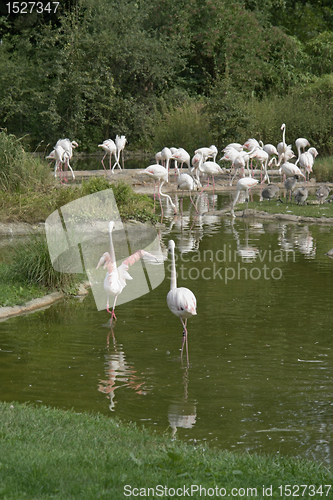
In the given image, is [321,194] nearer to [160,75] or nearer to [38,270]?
[38,270]

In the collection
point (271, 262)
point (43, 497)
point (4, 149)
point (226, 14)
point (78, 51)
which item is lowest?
point (271, 262)

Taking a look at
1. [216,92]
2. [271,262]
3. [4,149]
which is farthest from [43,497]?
[216,92]

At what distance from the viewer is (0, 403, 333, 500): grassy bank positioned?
3.27 metres

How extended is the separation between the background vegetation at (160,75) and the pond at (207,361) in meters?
16.7

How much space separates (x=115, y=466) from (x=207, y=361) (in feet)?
8.63

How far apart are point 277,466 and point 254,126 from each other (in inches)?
874

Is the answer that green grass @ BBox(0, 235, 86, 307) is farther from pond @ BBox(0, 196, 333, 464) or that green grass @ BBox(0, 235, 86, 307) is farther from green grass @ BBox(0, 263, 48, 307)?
pond @ BBox(0, 196, 333, 464)

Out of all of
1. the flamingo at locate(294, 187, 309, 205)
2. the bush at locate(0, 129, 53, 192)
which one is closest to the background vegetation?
the flamingo at locate(294, 187, 309, 205)

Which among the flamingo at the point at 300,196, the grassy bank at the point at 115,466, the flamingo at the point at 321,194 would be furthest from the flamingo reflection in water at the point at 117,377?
the flamingo at the point at 321,194

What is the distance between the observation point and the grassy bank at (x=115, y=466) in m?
3.27

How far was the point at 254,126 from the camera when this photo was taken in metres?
24.8

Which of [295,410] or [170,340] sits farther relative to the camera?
[170,340]

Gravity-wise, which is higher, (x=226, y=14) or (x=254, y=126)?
(x=226, y=14)

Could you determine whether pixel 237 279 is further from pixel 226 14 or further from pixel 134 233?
pixel 226 14
